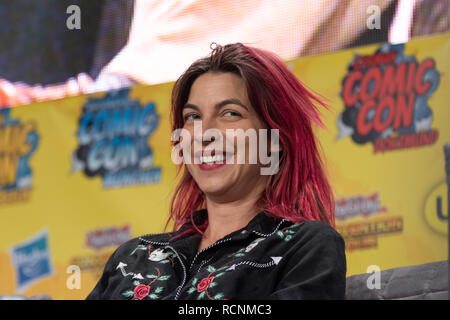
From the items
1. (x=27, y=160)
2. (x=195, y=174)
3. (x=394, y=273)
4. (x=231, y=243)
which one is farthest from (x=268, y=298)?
(x=27, y=160)

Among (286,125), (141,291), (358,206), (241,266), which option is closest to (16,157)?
(358,206)

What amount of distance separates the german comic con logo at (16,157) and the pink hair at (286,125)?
2105 millimetres

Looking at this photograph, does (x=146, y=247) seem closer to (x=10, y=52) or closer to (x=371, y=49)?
(x=371, y=49)

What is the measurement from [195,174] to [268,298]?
0.45m

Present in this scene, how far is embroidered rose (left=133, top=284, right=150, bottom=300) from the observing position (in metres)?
1.71

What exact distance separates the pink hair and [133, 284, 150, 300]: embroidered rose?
39 centimetres

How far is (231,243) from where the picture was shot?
1.73m

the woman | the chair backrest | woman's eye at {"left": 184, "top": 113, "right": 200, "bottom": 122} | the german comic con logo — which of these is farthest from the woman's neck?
the german comic con logo

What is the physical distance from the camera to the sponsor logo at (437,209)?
2.82 metres

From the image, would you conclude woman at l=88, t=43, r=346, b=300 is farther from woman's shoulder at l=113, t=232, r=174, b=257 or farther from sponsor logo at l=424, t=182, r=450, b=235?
sponsor logo at l=424, t=182, r=450, b=235

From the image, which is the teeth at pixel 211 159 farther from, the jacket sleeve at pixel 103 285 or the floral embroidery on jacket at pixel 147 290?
the jacket sleeve at pixel 103 285

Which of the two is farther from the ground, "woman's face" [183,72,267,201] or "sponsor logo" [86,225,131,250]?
"woman's face" [183,72,267,201]

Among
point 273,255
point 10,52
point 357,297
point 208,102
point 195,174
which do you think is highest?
point 10,52

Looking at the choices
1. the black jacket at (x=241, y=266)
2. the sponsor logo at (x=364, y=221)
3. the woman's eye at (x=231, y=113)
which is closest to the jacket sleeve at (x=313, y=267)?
the black jacket at (x=241, y=266)
